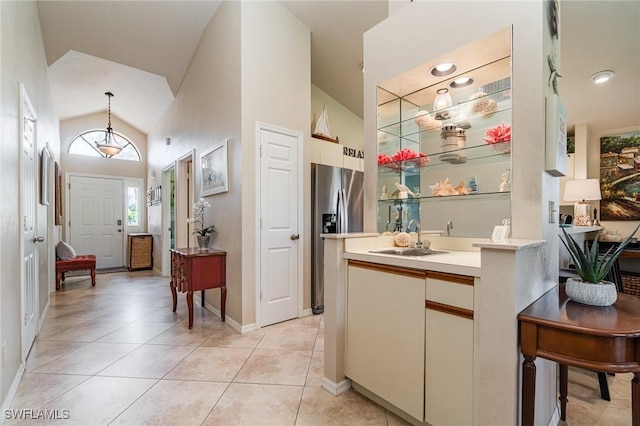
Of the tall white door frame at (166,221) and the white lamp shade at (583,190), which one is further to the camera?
the tall white door frame at (166,221)

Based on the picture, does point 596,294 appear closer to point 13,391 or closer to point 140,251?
point 13,391

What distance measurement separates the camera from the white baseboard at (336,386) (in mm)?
1824

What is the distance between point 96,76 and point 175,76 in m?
1.50

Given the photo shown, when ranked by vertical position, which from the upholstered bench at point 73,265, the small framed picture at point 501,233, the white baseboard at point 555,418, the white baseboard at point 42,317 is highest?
the small framed picture at point 501,233

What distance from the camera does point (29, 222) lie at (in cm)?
245

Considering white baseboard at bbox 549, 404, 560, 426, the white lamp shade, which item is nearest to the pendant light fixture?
white baseboard at bbox 549, 404, 560, 426

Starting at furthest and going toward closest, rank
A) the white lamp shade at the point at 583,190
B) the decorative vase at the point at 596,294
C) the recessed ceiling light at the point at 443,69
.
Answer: the white lamp shade at the point at 583,190, the recessed ceiling light at the point at 443,69, the decorative vase at the point at 596,294

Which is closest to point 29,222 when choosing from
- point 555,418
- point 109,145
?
point 109,145

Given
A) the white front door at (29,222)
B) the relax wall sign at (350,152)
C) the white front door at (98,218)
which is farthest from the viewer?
the white front door at (98,218)

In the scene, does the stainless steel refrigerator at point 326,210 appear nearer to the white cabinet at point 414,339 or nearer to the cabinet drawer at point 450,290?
the white cabinet at point 414,339

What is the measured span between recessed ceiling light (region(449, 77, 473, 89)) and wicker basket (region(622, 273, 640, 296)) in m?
2.89

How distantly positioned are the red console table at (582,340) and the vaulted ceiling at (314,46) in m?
2.63

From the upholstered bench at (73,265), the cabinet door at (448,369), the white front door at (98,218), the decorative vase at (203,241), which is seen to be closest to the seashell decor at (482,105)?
the cabinet door at (448,369)

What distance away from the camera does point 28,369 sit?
2131mm
